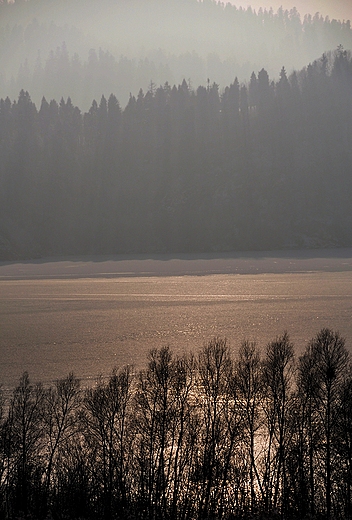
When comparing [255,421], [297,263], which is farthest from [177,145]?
[255,421]

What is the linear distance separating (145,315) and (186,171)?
8082 cm

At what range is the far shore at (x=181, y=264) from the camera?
84938mm

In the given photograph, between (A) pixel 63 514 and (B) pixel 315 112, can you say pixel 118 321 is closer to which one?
(A) pixel 63 514

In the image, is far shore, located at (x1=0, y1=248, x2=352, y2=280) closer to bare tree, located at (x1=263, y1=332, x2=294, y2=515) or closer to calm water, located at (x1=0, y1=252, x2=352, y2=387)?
calm water, located at (x1=0, y1=252, x2=352, y2=387)

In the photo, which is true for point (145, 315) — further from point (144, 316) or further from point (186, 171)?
point (186, 171)

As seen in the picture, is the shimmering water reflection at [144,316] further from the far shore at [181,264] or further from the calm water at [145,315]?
the far shore at [181,264]

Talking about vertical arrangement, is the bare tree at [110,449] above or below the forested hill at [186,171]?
below

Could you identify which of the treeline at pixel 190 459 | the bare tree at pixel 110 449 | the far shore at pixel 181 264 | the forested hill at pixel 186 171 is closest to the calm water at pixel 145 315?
the far shore at pixel 181 264

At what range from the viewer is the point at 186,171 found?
419 feet

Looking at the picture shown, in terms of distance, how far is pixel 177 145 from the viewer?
13162 cm

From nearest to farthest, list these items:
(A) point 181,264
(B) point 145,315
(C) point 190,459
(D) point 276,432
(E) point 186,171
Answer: (C) point 190,459, (D) point 276,432, (B) point 145,315, (A) point 181,264, (E) point 186,171

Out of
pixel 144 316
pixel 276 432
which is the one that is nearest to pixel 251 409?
pixel 276 432

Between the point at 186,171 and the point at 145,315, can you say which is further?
the point at 186,171

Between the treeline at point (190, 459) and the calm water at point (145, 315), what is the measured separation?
9272mm
